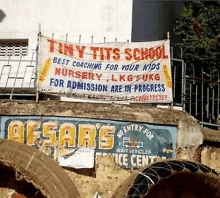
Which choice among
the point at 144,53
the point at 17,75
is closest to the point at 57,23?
the point at 17,75

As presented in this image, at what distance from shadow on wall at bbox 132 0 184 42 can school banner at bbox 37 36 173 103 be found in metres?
2.21

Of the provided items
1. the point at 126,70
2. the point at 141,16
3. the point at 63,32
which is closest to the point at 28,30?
the point at 63,32

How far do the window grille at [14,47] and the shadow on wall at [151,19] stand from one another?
8.77ft

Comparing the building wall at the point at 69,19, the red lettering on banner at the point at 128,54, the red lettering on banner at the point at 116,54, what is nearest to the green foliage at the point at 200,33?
the building wall at the point at 69,19

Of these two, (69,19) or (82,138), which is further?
(69,19)

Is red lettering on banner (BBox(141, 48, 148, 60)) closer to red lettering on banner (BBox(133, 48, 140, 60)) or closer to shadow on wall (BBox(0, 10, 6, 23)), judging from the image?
red lettering on banner (BBox(133, 48, 140, 60))

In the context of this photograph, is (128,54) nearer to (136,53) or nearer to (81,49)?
(136,53)

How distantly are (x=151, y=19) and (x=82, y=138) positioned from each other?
5.16 m

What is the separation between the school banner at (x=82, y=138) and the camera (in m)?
9.39

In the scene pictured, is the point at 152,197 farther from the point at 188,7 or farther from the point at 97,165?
the point at 188,7

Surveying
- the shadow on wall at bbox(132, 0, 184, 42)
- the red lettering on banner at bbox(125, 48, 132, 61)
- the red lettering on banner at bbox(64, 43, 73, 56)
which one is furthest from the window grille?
the red lettering on banner at bbox(125, 48, 132, 61)

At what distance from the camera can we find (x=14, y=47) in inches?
515

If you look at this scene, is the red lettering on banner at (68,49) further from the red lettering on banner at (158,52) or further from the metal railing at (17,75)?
the metal railing at (17,75)

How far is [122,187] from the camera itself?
8617 millimetres
